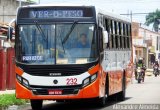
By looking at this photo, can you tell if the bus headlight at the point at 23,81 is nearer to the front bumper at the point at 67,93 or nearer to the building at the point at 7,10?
the front bumper at the point at 67,93

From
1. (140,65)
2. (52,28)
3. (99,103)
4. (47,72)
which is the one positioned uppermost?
(52,28)

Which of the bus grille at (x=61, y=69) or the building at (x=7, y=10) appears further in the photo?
the building at (x=7, y=10)

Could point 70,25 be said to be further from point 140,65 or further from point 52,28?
point 140,65

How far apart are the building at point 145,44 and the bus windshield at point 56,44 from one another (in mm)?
60406

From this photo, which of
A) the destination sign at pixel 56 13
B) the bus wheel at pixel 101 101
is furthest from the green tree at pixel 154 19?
the destination sign at pixel 56 13

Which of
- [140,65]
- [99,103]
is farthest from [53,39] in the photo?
[140,65]

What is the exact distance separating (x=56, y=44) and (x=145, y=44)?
76.8 m

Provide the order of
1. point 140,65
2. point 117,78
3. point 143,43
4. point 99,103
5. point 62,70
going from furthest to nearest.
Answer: point 143,43, point 140,65, point 117,78, point 99,103, point 62,70

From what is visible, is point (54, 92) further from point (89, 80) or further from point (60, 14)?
point (60, 14)

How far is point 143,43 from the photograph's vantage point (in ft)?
301

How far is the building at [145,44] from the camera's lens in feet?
288

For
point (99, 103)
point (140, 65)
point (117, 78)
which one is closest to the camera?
point (99, 103)

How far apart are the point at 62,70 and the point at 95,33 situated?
143 centimetres

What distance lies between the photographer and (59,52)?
17.6m
